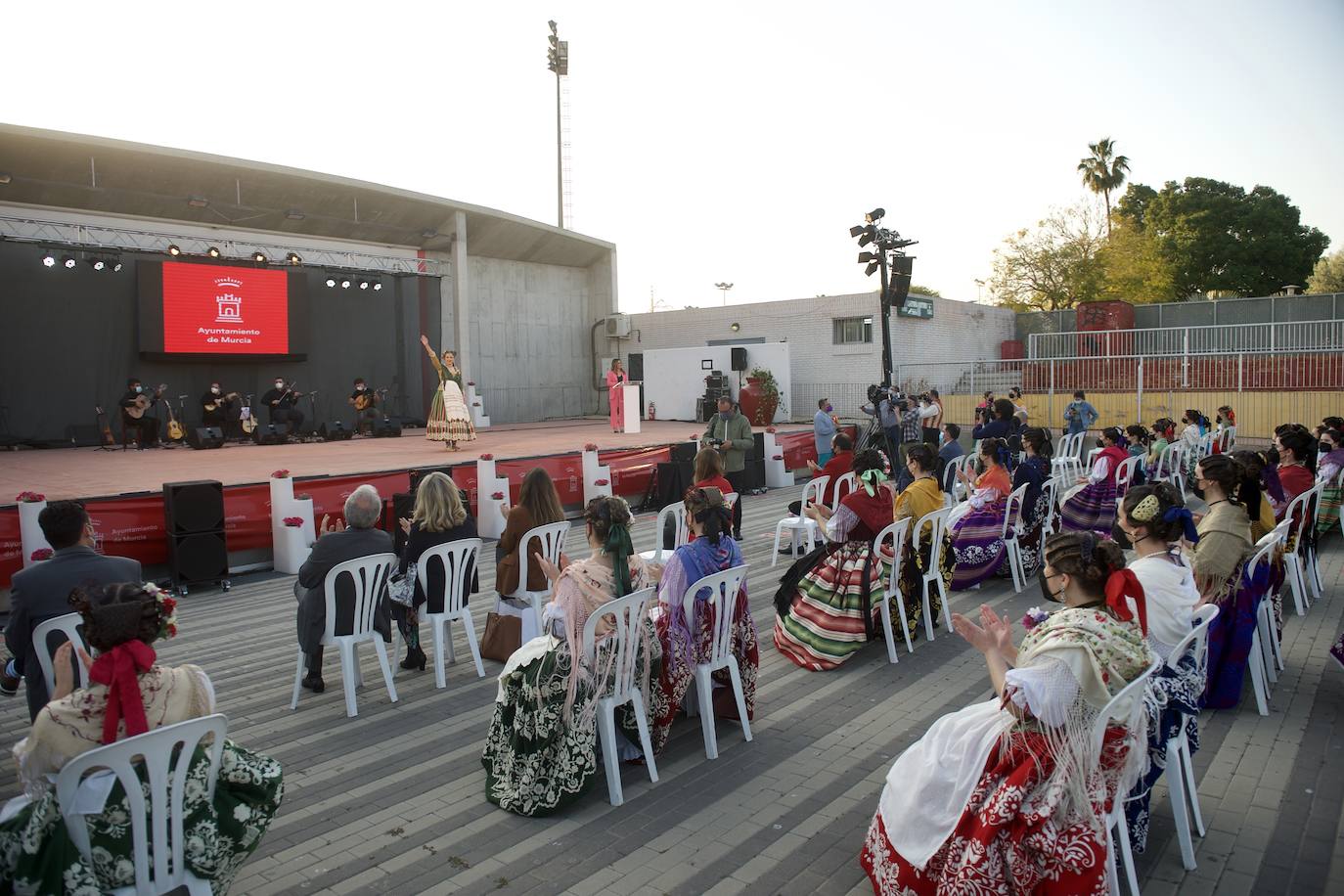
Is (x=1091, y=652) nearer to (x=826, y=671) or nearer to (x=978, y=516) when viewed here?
(x=826, y=671)

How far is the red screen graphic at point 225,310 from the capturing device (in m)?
17.2

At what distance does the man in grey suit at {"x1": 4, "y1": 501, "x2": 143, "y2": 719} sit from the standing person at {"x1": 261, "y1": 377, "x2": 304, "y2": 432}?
47.9ft

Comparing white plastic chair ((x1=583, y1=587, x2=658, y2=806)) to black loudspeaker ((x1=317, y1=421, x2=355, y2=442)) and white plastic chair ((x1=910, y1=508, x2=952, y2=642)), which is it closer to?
white plastic chair ((x1=910, y1=508, x2=952, y2=642))

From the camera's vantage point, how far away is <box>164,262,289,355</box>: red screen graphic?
17.2 metres

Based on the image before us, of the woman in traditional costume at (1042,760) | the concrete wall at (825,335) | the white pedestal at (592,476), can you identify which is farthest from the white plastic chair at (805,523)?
the concrete wall at (825,335)

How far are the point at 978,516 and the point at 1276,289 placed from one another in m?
31.6

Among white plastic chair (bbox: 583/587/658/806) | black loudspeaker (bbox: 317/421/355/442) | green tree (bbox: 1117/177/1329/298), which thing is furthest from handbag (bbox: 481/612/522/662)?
green tree (bbox: 1117/177/1329/298)

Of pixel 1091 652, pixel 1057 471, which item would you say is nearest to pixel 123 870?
pixel 1091 652

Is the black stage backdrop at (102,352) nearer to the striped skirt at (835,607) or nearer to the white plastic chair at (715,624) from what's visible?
the striped skirt at (835,607)

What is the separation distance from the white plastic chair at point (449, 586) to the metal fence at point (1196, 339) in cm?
1740

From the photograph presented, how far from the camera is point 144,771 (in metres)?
2.37

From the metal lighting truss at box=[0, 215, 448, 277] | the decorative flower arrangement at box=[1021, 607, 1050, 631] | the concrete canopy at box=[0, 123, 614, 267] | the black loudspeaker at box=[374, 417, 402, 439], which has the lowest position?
the decorative flower arrangement at box=[1021, 607, 1050, 631]

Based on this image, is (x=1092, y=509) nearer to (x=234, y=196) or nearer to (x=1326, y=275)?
(x=234, y=196)

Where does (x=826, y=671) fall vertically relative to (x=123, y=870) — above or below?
below
